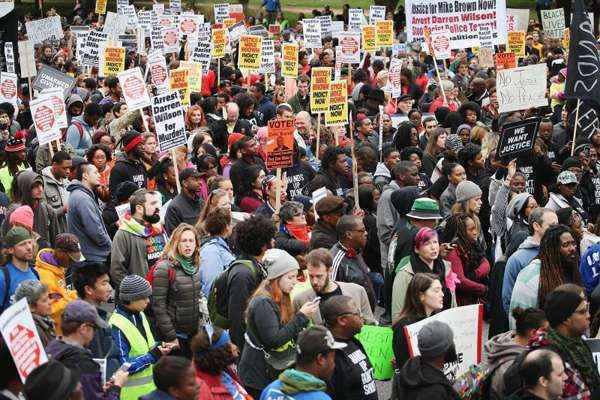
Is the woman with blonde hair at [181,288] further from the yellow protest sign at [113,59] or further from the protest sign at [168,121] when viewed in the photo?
the yellow protest sign at [113,59]

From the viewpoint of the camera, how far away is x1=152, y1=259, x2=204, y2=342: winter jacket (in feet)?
30.8

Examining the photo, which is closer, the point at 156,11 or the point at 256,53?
the point at 256,53

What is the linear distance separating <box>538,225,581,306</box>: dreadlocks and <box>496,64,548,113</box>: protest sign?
330 inches

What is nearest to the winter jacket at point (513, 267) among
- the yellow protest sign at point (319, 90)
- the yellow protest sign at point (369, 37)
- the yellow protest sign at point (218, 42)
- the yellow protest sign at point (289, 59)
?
the yellow protest sign at point (319, 90)

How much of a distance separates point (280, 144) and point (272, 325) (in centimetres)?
491

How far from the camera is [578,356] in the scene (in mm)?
7520

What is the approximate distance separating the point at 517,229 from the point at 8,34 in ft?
79.7

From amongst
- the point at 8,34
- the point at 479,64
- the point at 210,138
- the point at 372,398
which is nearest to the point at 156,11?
the point at 8,34

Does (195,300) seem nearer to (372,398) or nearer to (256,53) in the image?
(372,398)

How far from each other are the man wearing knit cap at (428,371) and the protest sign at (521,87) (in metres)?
10.6

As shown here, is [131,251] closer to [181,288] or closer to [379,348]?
[181,288]

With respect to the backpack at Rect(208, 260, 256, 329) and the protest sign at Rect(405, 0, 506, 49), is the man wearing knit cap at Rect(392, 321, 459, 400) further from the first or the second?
the protest sign at Rect(405, 0, 506, 49)

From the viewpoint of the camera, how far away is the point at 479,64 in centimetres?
2678

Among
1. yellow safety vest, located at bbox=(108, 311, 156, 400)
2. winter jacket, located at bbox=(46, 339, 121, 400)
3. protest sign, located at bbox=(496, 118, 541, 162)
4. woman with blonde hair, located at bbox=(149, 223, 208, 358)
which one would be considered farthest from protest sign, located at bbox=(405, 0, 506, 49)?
winter jacket, located at bbox=(46, 339, 121, 400)
